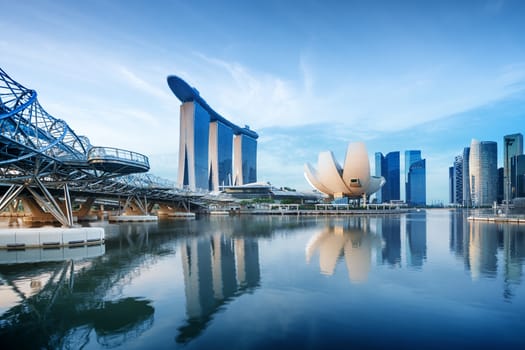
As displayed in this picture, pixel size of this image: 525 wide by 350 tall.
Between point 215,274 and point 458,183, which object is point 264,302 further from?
point 458,183

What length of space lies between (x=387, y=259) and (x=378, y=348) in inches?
369

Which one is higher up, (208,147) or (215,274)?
(208,147)

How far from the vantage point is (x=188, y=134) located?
108m

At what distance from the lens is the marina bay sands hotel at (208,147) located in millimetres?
107375

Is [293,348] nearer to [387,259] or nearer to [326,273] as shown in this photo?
[326,273]

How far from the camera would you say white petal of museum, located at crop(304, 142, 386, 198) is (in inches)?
2904

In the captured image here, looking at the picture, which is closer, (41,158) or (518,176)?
(41,158)

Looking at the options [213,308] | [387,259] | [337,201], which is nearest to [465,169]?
[337,201]

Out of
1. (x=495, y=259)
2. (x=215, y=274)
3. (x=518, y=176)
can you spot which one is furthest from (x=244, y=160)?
(x=215, y=274)

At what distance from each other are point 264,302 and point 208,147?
117 m

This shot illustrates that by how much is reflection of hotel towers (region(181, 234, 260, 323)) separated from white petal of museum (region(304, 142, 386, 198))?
194 feet

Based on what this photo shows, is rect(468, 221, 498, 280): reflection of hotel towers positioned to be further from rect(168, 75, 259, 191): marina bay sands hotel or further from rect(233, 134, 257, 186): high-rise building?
rect(233, 134, 257, 186): high-rise building

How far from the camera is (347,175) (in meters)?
76.9

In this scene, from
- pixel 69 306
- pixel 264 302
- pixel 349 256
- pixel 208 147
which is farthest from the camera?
pixel 208 147
